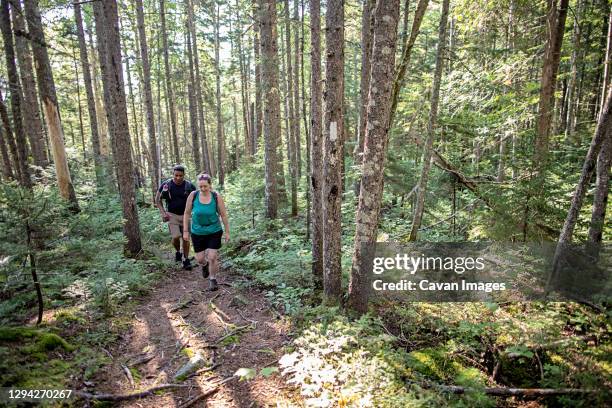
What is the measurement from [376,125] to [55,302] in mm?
5944

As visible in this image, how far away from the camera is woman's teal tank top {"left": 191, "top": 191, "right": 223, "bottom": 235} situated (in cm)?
693

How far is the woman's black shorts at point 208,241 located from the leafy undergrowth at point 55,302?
139cm

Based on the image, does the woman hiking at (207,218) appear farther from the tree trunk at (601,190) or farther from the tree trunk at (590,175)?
the tree trunk at (601,190)

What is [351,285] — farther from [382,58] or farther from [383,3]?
[383,3]

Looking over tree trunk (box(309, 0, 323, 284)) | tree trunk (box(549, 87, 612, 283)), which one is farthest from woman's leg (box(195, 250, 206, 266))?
tree trunk (box(549, 87, 612, 283))

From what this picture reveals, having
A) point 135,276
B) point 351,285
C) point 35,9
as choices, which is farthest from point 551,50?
point 35,9

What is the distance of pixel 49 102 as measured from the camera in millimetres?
10023

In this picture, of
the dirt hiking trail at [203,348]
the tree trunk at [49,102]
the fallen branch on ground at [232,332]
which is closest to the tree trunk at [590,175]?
the dirt hiking trail at [203,348]

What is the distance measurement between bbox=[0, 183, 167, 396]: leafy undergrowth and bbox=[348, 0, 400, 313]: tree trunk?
12.6ft

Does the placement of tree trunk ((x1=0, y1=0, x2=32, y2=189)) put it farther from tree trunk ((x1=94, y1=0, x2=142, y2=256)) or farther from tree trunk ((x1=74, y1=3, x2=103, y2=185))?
tree trunk ((x1=74, y1=3, x2=103, y2=185))

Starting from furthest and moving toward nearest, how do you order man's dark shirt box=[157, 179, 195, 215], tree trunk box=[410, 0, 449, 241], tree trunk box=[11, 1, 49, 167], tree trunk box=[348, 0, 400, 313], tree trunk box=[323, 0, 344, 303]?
tree trunk box=[11, 1, 49, 167]
man's dark shirt box=[157, 179, 195, 215]
tree trunk box=[410, 0, 449, 241]
tree trunk box=[323, 0, 344, 303]
tree trunk box=[348, 0, 400, 313]

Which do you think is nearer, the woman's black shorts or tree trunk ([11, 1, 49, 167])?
the woman's black shorts

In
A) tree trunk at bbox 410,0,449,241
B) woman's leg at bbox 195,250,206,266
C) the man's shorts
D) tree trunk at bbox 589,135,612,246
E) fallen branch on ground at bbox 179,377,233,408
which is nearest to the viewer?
fallen branch on ground at bbox 179,377,233,408

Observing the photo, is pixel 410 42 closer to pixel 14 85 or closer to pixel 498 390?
pixel 498 390
